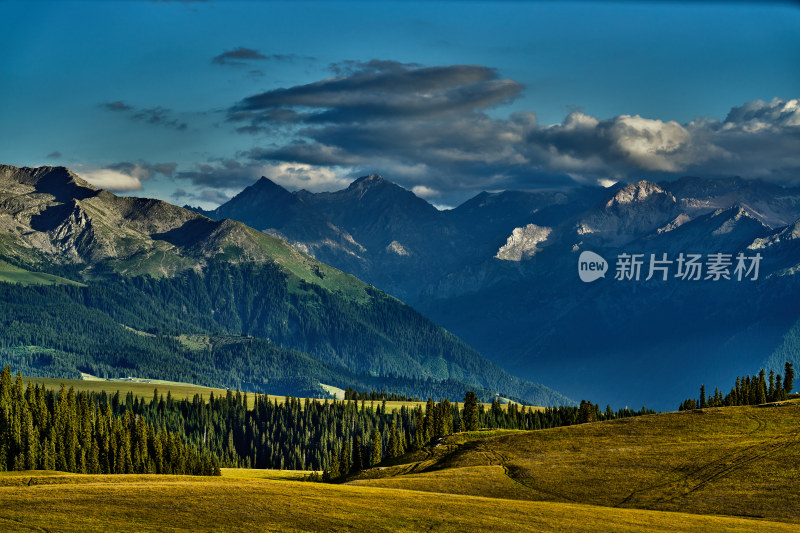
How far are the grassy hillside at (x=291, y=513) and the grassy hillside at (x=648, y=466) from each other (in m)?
12.3

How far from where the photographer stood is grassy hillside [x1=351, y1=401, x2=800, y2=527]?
126 m

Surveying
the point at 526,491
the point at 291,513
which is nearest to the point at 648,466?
the point at 526,491

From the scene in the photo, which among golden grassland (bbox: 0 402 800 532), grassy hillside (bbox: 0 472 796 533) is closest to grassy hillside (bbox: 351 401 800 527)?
golden grassland (bbox: 0 402 800 532)

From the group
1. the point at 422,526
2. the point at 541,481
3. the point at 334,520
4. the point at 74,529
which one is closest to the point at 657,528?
the point at 422,526

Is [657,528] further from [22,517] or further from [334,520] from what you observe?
[22,517]

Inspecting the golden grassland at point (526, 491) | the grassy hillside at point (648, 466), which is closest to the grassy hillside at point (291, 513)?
the golden grassland at point (526, 491)

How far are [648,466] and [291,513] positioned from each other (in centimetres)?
6576

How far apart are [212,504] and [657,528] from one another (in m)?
46.2

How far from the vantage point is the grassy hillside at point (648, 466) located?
126 metres

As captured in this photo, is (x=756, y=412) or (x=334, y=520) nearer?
(x=334, y=520)

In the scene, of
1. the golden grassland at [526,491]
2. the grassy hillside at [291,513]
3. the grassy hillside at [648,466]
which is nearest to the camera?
the grassy hillside at [291,513]

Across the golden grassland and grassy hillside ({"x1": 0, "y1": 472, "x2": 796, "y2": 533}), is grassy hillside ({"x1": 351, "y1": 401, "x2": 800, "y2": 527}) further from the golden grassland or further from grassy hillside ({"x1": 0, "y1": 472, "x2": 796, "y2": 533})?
grassy hillside ({"x1": 0, "y1": 472, "x2": 796, "y2": 533})

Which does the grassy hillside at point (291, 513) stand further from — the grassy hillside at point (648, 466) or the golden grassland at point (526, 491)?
the grassy hillside at point (648, 466)

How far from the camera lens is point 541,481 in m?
142
